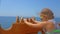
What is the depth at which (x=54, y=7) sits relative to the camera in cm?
187

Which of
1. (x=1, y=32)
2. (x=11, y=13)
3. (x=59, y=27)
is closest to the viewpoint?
(x=1, y=32)

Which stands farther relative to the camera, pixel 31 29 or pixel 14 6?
pixel 14 6

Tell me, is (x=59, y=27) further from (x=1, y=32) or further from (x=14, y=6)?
(x=14, y=6)

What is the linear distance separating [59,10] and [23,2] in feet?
1.74

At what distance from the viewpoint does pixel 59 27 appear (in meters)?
1.15

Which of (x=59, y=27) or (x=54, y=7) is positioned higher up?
(x=54, y=7)

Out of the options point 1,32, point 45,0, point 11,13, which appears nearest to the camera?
point 1,32

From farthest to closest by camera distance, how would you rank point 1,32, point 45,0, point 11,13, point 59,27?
1. point 45,0
2. point 11,13
3. point 59,27
4. point 1,32

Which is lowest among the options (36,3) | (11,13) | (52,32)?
(52,32)

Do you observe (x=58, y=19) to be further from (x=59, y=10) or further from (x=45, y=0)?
(x=45, y=0)

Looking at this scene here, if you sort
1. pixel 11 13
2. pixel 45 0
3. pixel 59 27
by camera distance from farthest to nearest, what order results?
pixel 45 0 → pixel 11 13 → pixel 59 27

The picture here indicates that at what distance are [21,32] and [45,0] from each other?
0.98 metres

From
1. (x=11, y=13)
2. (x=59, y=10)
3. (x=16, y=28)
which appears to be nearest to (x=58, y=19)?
(x=59, y=10)

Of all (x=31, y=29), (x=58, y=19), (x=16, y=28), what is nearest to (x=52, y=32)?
(x=31, y=29)
